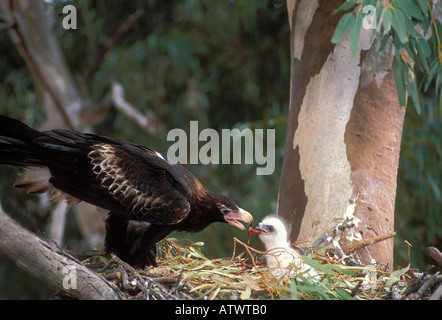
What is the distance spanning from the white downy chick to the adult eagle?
0.41m

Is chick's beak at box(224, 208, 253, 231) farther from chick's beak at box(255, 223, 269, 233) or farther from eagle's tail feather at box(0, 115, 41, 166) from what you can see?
eagle's tail feather at box(0, 115, 41, 166)

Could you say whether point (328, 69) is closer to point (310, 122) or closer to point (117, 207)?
point (310, 122)

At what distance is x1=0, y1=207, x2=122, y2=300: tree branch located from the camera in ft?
7.38

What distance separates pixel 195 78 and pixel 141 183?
5706mm

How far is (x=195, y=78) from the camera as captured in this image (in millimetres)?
8570

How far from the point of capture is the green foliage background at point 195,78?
7.48m

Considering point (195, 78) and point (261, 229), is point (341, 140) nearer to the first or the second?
point (261, 229)

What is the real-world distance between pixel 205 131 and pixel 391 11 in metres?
4.91

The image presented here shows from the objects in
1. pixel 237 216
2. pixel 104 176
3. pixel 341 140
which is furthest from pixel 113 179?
pixel 341 140

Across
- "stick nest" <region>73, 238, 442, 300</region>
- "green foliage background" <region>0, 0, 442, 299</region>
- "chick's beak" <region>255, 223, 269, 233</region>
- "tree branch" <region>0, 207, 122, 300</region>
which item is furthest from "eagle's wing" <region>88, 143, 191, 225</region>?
"green foliage background" <region>0, 0, 442, 299</region>

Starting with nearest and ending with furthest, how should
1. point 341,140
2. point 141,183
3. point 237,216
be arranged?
1. point 141,183
2. point 237,216
3. point 341,140

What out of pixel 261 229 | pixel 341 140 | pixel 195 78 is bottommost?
pixel 261 229
